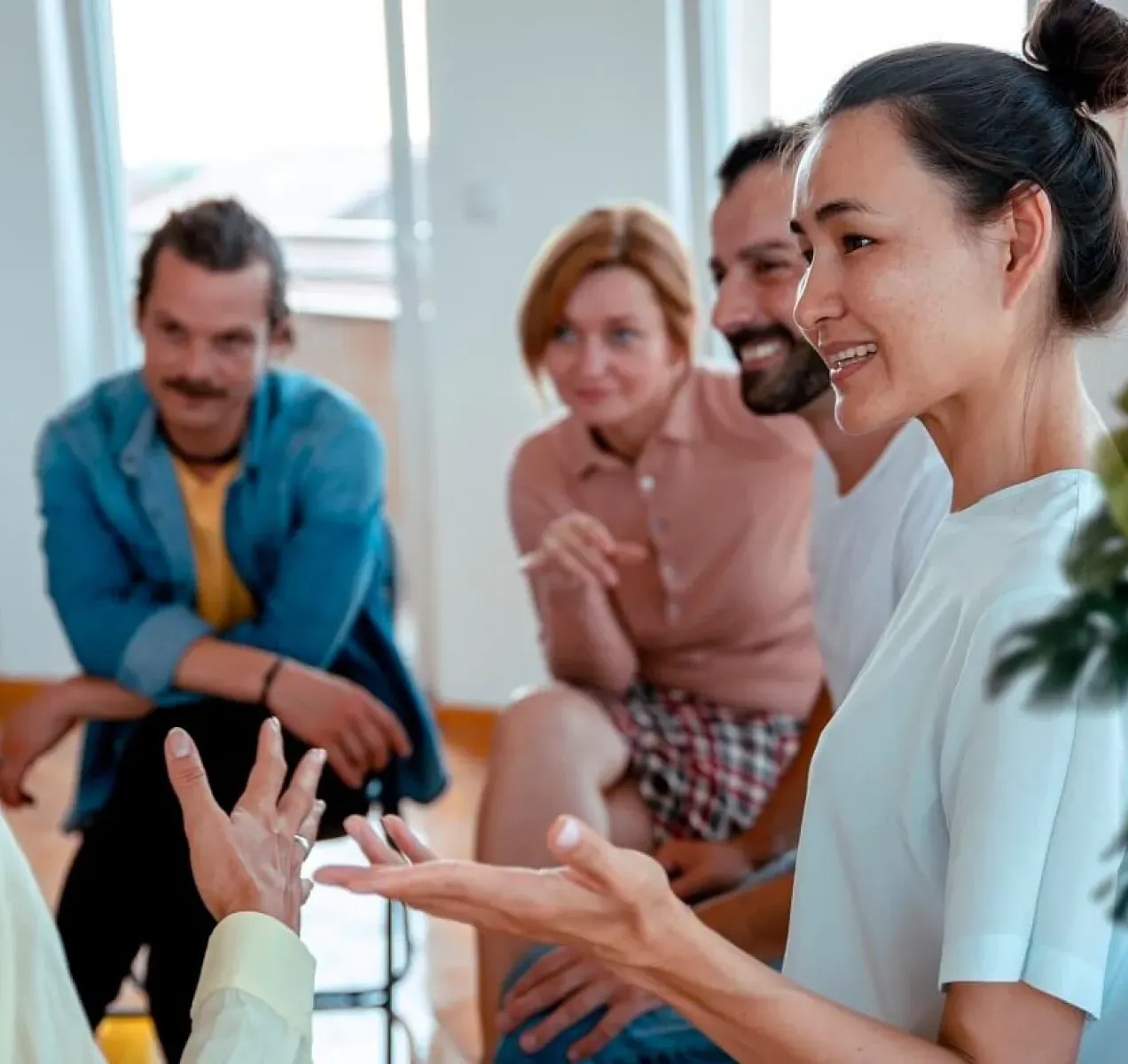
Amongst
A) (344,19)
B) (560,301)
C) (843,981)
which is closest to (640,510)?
(560,301)

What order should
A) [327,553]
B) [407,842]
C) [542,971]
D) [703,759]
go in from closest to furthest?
[407,842] < [542,971] < [703,759] < [327,553]

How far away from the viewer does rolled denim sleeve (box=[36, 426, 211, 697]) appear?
1.96m

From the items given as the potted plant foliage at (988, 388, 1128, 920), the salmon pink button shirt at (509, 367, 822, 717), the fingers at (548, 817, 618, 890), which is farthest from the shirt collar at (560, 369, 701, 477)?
the potted plant foliage at (988, 388, 1128, 920)

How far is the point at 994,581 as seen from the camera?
36.3 inches

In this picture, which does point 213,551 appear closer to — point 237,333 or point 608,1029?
point 237,333

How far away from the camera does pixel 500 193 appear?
3324 millimetres

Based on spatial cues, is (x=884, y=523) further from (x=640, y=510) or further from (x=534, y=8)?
(x=534, y=8)

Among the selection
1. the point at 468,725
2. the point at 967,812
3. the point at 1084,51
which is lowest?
the point at 468,725

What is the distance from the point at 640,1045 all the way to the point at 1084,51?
84cm

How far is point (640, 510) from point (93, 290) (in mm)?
2050

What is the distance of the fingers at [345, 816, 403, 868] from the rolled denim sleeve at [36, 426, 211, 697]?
1018 mm

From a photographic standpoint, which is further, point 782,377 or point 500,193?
point 500,193

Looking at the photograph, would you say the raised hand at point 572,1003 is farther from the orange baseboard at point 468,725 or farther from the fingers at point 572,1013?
the orange baseboard at point 468,725

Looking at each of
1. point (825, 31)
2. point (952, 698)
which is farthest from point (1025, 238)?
point (825, 31)
